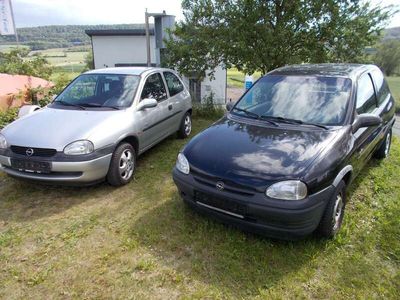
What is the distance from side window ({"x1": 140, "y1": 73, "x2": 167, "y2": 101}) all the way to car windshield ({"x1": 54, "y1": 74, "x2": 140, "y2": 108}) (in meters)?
Result: 0.20

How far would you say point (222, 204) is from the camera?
9.66 feet

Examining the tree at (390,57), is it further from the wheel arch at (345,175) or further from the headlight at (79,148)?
the headlight at (79,148)

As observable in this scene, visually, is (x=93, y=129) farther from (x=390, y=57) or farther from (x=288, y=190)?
(x=390, y=57)

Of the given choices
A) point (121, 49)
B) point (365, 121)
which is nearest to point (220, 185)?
point (365, 121)

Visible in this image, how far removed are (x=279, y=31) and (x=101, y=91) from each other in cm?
467

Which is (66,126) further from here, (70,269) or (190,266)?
(190,266)

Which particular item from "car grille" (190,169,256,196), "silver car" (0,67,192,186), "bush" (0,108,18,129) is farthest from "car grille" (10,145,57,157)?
"bush" (0,108,18,129)

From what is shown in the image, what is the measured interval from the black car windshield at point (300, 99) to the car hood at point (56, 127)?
1.93 m

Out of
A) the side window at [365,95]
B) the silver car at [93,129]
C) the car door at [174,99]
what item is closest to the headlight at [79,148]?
the silver car at [93,129]

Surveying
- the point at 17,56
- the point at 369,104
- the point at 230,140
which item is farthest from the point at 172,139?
the point at 17,56

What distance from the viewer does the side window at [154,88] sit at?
5.15 meters

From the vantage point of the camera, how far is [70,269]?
2.84 meters

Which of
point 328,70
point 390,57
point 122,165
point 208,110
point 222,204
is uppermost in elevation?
point 328,70

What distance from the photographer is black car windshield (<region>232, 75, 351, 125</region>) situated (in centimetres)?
352
